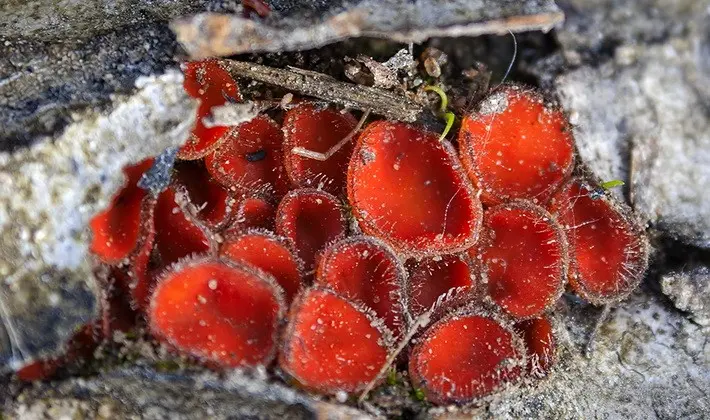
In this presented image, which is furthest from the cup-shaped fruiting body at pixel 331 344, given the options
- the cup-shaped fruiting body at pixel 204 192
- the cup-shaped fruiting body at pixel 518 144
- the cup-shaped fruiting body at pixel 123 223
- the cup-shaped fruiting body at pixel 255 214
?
the cup-shaped fruiting body at pixel 518 144

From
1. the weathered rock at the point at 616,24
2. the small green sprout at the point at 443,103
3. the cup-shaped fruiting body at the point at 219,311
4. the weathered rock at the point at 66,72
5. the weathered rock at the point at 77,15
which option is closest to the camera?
the weathered rock at the point at 616,24

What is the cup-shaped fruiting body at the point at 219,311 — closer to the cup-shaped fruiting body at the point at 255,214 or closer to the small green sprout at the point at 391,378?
the cup-shaped fruiting body at the point at 255,214

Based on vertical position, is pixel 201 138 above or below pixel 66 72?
below

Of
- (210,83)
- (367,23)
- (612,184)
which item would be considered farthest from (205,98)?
(612,184)

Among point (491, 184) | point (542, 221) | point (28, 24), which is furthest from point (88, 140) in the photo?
point (542, 221)

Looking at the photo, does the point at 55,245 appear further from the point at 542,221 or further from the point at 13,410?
the point at 542,221

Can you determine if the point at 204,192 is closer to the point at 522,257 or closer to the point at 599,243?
the point at 522,257

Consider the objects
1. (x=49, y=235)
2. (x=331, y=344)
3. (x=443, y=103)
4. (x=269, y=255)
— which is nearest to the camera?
(x=49, y=235)
